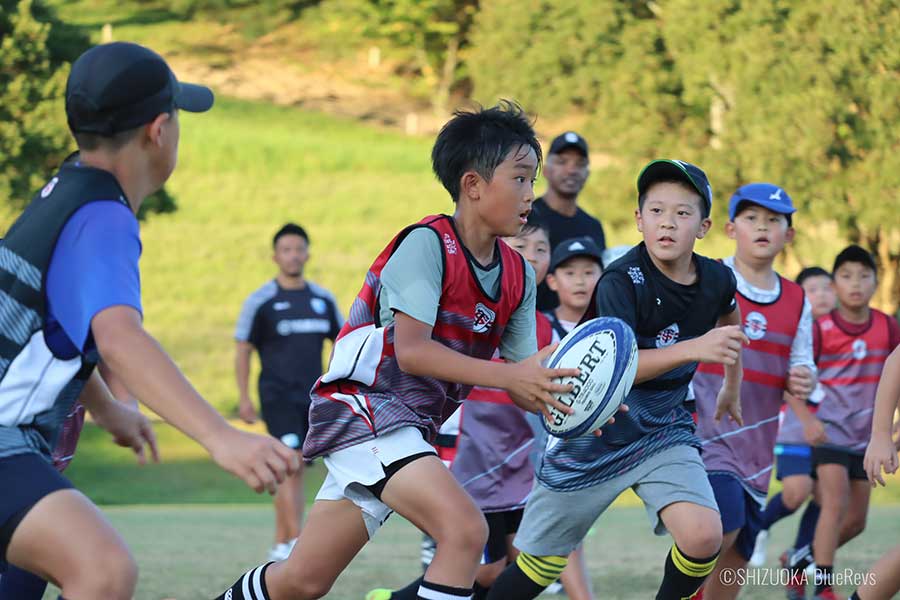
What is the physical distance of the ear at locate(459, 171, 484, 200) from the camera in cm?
488

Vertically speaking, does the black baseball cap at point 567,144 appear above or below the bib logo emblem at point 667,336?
above

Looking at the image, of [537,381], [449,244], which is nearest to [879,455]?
[537,381]

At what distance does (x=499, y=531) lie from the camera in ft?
22.9

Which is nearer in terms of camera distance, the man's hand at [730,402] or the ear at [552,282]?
the man's hand at [730,402]

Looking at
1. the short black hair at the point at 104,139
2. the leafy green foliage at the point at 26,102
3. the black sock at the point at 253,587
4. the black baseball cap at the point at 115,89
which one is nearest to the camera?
the black baseball cap at the point at 115,89

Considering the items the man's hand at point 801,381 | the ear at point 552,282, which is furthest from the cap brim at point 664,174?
the ear at point 552,282

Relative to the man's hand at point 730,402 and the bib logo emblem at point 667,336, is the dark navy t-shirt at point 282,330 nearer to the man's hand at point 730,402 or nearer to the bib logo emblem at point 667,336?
the man's hand at point 730,402

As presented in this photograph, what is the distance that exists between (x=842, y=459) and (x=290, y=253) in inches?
169

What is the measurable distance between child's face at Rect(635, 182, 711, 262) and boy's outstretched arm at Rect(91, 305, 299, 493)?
2.49 m

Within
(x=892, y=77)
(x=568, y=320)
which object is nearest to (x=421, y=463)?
(x=568, y=320)

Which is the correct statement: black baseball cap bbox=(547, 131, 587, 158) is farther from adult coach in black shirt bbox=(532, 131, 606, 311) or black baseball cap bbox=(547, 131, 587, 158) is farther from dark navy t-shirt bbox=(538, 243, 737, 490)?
dark navy t-shirt bbox=(538, 243, 737, 490)

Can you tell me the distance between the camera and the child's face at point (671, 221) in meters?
5.39

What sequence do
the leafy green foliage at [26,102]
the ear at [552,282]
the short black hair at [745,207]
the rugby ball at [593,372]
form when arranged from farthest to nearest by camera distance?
1. the leafy green foliage at [26,102]
2. the ear at [552,282]
3. the short black hair at [745,207]
4. the rugby ball at [593,372]

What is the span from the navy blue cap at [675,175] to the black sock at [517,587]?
170 centimetres
